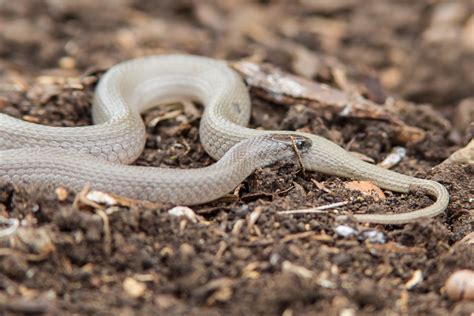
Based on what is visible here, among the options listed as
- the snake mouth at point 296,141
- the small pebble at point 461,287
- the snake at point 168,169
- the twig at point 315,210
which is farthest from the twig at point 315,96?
the small pebble at point 461,287

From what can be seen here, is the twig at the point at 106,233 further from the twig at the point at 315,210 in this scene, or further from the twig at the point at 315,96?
the twig at the point at 315,96

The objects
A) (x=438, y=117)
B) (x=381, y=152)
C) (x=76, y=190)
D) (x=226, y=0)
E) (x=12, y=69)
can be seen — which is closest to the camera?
(x=76, y=190)

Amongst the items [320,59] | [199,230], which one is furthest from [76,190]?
[320,59]

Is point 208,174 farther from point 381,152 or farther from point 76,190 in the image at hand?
point 381,152

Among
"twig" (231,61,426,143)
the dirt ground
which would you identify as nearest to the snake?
the dirt ground

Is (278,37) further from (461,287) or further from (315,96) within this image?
(461,287)

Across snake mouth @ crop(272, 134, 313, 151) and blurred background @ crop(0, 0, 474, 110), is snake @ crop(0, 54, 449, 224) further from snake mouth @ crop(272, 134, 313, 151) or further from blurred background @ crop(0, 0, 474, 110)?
blurred background @ crop(0, 0, 474, 110)
